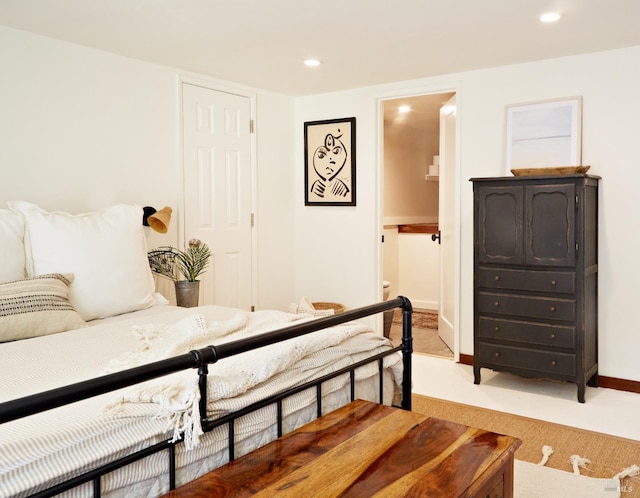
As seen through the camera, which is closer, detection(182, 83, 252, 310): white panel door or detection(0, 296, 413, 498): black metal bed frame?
detection(0, 296, 413, 498): black metal bed frame

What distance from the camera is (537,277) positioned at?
11.5 feet

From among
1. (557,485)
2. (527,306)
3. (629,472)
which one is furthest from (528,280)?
(557,485)

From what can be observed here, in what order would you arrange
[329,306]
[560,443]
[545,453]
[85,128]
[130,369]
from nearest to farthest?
1. [130,369]
2. [545,453]
3. [560,443]
4. [85,128]
5. [329,306]

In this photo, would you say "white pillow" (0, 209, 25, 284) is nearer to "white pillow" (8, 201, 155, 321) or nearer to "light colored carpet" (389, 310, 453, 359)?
"white pillow" (8, 201, 155, 321)

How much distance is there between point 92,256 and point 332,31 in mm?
1819

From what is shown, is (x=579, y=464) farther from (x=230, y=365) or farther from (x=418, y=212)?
(x=418, y=212)

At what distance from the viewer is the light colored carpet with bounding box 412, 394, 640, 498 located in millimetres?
2490

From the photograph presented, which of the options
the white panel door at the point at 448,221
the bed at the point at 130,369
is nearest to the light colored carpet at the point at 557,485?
the bed at the point at 130,369

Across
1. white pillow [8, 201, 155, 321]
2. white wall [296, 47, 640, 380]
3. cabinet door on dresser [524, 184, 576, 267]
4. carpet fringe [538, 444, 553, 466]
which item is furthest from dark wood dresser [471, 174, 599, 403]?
white pillow [8, 201, 155, 321]

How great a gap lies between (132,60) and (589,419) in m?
3.62

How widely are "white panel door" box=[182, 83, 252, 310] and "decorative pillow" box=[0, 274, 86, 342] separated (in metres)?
1.74

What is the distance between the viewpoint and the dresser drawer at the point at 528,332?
11.2ft

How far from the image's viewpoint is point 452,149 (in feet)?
14.9

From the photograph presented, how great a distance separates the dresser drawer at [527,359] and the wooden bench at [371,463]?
198 cm
